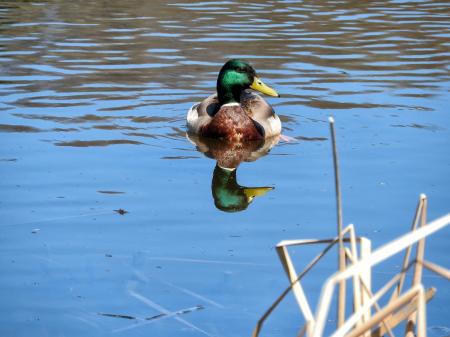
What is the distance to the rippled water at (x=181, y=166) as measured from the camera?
18.8 feet

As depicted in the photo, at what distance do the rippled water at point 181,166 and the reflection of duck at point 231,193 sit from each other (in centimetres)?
4

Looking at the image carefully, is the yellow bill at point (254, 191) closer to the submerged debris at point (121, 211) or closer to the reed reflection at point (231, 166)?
the reed reflection at point (231, 166)

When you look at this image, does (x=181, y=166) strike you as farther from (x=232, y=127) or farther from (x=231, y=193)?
(x=232, y=127)

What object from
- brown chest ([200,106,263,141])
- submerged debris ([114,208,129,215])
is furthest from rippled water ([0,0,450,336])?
brown chest ([200,106,263,141])

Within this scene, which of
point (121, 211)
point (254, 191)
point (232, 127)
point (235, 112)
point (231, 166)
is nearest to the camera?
point (121, 211)

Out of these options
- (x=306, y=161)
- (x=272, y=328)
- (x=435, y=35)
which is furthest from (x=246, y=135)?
(x=435, y=35)

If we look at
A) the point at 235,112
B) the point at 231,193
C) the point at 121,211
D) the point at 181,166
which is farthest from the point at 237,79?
the point at 121,211

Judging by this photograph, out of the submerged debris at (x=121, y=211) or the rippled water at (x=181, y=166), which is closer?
the rippled water at (x=181, y=166)

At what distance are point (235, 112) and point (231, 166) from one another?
4.99 feet

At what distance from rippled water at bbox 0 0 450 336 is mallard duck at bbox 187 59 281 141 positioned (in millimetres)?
209

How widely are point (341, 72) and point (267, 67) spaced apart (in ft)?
3.36

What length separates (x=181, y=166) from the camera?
8.84 m

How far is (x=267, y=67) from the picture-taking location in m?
13.7

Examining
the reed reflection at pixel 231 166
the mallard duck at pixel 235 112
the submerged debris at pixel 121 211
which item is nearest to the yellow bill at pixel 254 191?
Answer: the reed reflection at pixel 231 166
